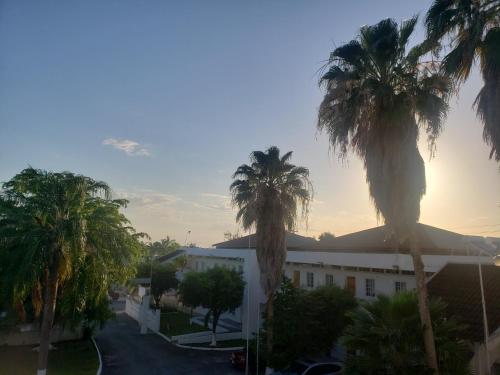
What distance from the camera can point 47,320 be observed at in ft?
63.7

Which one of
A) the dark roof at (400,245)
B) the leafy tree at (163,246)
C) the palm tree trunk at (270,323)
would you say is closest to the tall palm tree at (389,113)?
the dark roof at (400,245)

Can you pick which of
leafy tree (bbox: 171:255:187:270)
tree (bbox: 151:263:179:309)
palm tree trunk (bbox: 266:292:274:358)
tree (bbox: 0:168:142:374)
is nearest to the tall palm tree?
palm tree trunk (bbox: 266:292:274:358)

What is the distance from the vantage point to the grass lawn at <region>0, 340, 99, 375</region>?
2295 cm

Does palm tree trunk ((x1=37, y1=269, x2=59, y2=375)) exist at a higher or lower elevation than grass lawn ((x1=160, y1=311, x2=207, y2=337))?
higher

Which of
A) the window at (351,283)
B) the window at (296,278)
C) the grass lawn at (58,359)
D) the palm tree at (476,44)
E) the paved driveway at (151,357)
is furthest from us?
the window at (296,278)

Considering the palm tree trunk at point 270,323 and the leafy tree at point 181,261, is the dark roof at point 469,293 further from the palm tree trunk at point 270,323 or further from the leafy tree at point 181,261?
the leafy tree at point 181,261

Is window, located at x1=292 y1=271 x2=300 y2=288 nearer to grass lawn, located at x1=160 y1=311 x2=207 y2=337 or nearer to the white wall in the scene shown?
the white wall

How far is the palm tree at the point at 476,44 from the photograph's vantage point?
10836 millimetres

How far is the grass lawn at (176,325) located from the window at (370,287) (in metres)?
17.6

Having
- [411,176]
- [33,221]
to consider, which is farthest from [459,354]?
[33,221]

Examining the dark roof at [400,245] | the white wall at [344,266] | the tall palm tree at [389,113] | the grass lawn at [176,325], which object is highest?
the tall palm tree at [389,113]

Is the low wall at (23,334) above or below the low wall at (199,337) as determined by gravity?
above

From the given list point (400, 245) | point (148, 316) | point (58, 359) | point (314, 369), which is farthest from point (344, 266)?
point (148, 316)

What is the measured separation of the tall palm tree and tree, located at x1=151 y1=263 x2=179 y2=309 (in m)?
36.7
